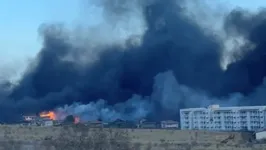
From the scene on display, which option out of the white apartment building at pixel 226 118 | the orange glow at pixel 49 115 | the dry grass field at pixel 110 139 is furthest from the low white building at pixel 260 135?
the orange glow at pixel 49 115

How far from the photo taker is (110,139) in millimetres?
39562

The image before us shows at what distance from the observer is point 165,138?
57.4 meters

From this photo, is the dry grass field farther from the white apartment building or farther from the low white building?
the white apartment building

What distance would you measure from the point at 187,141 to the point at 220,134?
369 inches

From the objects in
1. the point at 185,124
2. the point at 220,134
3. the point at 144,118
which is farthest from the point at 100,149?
the point at 144,118

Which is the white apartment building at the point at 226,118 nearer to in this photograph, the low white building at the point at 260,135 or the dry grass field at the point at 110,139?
the low white building at the point at 260,135

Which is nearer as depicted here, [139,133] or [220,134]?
[139,133]

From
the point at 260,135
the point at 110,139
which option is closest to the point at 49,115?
the point at 260,135

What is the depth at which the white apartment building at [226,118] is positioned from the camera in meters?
90.8

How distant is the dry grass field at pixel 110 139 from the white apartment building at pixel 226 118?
2109 centimetres

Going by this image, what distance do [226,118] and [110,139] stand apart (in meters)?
57.7

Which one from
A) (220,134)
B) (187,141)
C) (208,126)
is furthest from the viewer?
(208,126)

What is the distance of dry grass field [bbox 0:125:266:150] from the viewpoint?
123ft

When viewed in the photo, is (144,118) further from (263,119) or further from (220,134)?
(220,134)
